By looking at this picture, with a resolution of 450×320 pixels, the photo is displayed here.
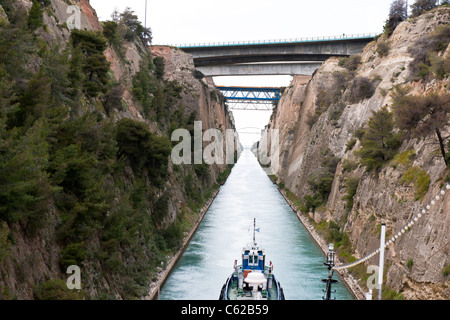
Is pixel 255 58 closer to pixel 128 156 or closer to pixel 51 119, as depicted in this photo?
pixel 128 156

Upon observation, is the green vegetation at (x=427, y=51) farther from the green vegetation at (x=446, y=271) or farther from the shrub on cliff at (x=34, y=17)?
the shrub on cliff at (x=34, y=17)

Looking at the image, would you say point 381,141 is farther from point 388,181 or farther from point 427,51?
point 427,51

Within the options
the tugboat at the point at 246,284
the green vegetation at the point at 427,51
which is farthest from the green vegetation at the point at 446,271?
the green vegetation at the point at 427,51

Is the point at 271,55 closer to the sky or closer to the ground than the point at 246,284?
closer to the sky

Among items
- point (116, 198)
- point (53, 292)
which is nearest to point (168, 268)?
point (116, 198)

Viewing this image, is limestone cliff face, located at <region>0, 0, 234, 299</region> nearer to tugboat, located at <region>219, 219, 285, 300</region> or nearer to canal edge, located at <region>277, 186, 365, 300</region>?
tugboat, located at <region>219, 219, 285, 300</region>
